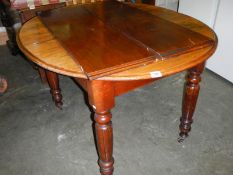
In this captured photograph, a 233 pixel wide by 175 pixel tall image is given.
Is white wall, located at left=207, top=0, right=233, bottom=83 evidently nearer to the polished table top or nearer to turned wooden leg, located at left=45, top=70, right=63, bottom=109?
the polished table top

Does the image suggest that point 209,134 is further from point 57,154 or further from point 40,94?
point 40,94

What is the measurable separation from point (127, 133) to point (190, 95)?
1.71 ft

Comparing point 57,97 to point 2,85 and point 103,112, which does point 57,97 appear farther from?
point 103,112

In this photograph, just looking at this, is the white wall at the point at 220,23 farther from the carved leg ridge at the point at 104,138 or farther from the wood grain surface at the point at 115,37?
the carved leg ridge at the point at 104,138

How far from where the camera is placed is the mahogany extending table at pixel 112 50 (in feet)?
2.71

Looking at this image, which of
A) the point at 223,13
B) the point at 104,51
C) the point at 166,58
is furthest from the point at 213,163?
the point at 223,13

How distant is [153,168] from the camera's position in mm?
1296

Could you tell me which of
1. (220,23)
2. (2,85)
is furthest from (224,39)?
(2,85)

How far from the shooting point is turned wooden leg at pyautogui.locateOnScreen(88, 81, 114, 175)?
838 millimetres

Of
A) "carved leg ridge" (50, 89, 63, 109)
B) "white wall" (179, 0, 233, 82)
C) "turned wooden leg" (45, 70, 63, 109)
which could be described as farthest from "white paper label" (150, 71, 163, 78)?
"white wall" (179, 0, 233, 82)

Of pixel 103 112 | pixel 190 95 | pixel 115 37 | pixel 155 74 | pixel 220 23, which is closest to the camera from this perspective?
pixel 155 74

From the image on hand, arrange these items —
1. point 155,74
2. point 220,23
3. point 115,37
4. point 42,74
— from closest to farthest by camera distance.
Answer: point 155,74 < point 115,37 < point 220,23 < point 42,74

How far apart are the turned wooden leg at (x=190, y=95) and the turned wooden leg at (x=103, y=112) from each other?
445 millimetres

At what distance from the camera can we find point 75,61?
0.87 metres
